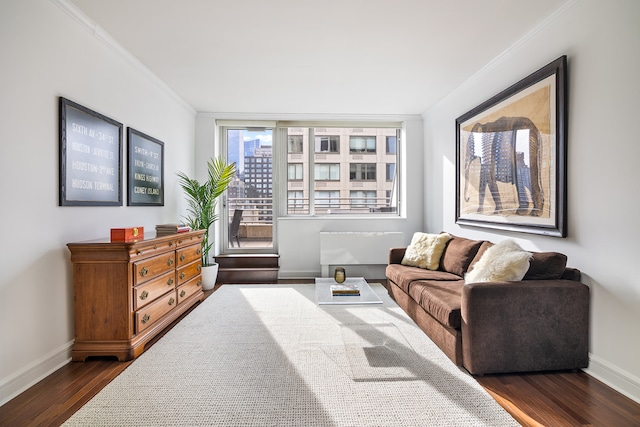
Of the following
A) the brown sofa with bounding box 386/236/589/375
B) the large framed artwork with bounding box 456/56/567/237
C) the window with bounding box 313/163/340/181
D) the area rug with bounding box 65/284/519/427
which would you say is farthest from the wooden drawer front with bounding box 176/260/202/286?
the large framed artwork with bounding box 456/56/567/237

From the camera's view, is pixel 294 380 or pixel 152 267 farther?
pixel 152 267

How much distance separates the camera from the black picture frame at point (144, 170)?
332cm

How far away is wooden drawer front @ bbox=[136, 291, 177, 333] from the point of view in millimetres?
2600

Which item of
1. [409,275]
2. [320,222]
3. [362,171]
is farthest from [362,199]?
[409,275]

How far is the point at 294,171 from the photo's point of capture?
216 inches

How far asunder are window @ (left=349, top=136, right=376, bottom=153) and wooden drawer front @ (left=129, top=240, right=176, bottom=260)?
3.37 m

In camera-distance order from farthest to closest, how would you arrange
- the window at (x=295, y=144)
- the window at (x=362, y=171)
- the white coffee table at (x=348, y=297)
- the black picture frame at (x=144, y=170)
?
1. the window at (x=362, y=171)
2. the window at (x=295, y=144)
3. the black picture frame at (x=144, y=170)
4. the white coffee table at (x=348, y=297)

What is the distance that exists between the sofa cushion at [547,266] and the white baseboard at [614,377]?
59 centimetres

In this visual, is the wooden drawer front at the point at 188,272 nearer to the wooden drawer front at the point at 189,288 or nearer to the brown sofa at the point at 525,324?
the wooden drawer front at the point at 189,288

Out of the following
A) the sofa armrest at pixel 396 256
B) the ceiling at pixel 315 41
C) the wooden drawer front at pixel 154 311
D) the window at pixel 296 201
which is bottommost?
the wooden drawer front at pixel 154 311

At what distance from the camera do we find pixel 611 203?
2.12m

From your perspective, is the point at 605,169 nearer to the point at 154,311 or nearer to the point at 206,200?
the point at 154,311

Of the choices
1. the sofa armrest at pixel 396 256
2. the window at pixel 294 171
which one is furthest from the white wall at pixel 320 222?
the sofa armrest at pixel 396 256

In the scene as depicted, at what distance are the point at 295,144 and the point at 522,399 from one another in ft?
14.8
